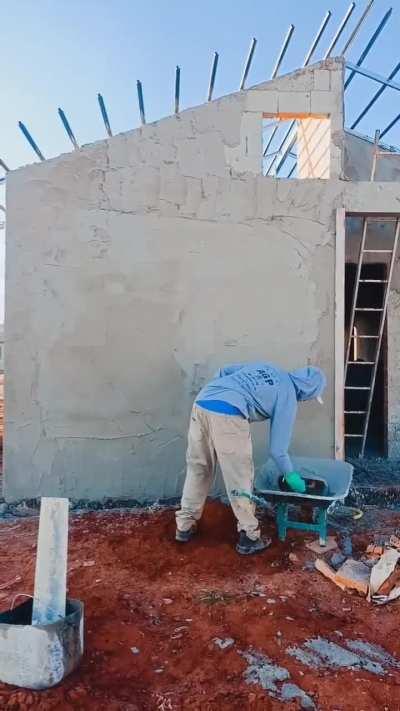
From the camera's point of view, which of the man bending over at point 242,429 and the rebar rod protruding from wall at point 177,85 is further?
the rebar rod protruding from wall at point 177,85

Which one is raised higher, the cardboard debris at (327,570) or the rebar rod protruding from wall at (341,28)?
the rebar rod protruding from wall at (341,28)

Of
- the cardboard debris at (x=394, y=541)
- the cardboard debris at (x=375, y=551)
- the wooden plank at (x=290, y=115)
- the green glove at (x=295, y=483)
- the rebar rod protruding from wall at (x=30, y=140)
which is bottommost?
the cardboard debris at (x=375, y=551)

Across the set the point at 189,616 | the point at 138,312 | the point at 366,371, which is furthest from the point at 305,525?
the point at 366,371

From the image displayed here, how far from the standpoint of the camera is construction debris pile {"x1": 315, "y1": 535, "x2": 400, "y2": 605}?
3.19 m

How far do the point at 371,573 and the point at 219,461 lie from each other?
45.7 inches

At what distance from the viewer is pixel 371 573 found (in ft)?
10.8

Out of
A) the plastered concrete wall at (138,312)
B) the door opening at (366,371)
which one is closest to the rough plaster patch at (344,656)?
the plastered concrete wall at (138,312)

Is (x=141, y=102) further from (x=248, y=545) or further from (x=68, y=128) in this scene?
(x=248, y=545)

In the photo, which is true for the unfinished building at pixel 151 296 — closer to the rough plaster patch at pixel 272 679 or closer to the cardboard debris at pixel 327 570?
the cardboard debris at pixel 327 570

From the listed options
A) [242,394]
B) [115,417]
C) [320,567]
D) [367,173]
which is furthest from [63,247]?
[367,173]

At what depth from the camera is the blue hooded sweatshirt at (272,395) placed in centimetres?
355

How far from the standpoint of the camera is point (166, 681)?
241cm

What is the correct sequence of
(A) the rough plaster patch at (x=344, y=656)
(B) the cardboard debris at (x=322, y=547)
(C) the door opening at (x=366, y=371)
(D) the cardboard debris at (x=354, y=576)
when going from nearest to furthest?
(A) the rough plaster patch at (x=344, y=656) → (D) the cardboard debris at (x=354, y=576) → (B) the cardboard debris at (x=322, y=547) → (C) the door opening at (x=366, y=371)

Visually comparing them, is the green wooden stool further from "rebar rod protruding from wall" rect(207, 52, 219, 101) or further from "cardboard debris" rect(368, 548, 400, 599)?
"rebar rod protruding from wall" rect(207, 52, 219, 101)
